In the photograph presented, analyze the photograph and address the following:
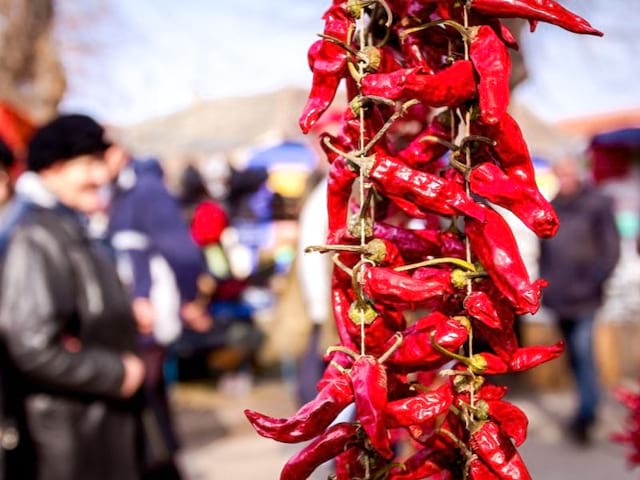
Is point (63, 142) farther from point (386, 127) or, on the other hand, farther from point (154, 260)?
point (386, 127)

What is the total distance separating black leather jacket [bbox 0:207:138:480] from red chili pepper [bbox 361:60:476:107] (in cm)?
164

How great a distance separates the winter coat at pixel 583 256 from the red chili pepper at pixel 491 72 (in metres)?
4.31

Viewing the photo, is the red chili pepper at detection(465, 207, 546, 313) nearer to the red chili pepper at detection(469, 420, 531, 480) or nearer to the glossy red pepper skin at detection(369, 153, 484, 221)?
the glossy red pepper skin at detection(369, 153, 484, 221)

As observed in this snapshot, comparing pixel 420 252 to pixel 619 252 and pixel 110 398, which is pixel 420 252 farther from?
pixel 619 252

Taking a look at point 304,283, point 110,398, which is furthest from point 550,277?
point 110,398

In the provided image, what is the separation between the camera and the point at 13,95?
25.4 ft

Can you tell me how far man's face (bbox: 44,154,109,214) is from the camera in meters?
2.61

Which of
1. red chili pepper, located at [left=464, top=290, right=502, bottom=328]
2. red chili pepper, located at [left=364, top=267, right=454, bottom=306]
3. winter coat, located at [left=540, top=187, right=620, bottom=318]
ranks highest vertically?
red chili pepper, located at [left=364, top=267, right=454, bottom=306]

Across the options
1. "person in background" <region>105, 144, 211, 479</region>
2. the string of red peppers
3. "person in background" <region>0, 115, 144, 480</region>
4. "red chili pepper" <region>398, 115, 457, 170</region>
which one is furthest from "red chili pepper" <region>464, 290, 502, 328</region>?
"person in background" <region>105, 144, 211, 479</region>

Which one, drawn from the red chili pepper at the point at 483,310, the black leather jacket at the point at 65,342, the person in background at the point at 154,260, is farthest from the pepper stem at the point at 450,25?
the person in background at the point at 154,260

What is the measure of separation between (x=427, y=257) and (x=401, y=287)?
0.41 feet

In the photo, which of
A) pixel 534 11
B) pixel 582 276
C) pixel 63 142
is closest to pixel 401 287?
pixel 534 11

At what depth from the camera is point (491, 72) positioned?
3.27ft

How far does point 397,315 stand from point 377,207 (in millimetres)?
166
